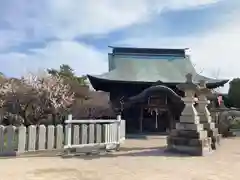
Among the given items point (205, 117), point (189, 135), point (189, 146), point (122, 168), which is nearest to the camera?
point (122, 168)

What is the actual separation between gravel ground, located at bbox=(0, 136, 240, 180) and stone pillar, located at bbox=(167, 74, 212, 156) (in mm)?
882

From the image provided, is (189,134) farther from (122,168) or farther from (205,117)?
(122,168)

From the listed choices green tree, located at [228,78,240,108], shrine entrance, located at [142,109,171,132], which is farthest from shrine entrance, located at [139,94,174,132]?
green tree, located at [228,78,240,108]

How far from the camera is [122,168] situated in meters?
7.71

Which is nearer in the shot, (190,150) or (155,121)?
(190,150)

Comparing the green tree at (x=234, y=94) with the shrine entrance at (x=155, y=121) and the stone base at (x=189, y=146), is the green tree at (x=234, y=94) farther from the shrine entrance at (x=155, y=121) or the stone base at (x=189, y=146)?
the stone base at (x=189, y=146)

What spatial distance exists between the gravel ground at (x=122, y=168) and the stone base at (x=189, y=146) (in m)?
0.74

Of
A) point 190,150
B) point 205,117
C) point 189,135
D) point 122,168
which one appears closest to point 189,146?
point 190,150

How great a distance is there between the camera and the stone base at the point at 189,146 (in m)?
10.7

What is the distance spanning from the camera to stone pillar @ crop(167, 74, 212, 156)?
10773 millimetres

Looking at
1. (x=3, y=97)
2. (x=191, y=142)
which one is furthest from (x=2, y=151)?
(x=3, y=97)

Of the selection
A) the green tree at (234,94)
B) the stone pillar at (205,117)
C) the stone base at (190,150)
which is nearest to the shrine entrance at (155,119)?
the stone pillar at (205,117)

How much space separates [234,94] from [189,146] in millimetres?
26311

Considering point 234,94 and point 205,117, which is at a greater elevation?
point 234,94
